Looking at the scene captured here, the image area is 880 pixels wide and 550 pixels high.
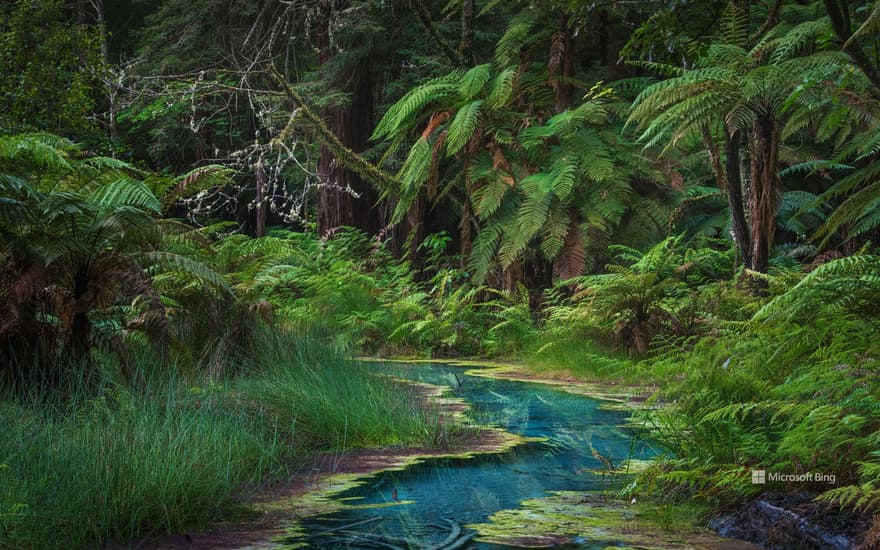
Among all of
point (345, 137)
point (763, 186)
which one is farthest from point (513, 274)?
point (763, 186)

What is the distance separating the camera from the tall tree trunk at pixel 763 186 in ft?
19.2

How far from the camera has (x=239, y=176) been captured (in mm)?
17672

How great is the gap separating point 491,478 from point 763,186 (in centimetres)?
303

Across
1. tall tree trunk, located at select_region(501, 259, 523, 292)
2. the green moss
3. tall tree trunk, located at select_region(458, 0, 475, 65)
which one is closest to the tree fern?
tall tree trunk, located at select_region(458, 0, 475, 65)

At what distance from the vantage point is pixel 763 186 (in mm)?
5895

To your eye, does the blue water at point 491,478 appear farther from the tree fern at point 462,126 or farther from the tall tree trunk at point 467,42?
the tall tree trunk at point 467,42

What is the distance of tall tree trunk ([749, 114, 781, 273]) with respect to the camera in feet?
19.2

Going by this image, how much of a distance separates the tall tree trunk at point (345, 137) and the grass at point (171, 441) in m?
6.90

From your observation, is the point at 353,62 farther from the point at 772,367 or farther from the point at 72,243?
the point at 772,367

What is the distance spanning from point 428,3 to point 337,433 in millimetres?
9495

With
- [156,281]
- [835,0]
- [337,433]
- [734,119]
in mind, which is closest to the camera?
[835,0]

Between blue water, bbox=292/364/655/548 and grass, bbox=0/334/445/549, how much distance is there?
434 millimetres

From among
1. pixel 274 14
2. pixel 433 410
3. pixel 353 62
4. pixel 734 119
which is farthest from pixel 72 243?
pixel 274 14

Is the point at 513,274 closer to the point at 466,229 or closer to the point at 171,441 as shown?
the point at 466,229
